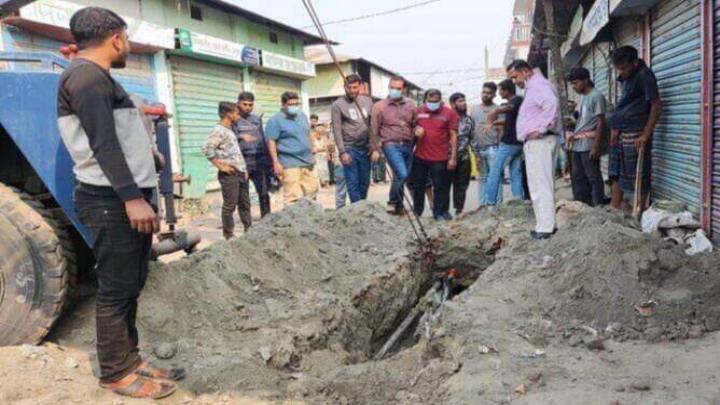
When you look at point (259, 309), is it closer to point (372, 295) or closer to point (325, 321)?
point (325, 321)

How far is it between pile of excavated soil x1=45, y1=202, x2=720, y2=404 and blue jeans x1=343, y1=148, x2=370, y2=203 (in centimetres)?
220

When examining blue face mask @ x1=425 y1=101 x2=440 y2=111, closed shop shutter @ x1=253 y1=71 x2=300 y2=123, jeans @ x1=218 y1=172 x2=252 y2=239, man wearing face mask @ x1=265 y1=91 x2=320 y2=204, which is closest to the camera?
jeans @ x1=218 y1=172 x2=252 y2=239

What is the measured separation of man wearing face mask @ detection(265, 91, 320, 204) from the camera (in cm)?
691

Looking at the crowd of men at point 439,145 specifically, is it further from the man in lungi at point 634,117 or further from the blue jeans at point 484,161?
the blue jeans at point 484,161

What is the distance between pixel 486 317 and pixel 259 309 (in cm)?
155

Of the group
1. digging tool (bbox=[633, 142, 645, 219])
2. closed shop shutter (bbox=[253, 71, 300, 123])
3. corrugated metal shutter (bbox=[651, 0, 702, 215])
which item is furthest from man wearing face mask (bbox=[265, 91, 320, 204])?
closed shop shutter (bbox=[253, 71, 300, 123])

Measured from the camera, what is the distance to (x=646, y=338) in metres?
3.08

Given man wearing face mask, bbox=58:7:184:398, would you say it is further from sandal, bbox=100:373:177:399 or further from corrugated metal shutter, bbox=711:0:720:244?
corrugated metal shutter, bbox=711:0:720:244

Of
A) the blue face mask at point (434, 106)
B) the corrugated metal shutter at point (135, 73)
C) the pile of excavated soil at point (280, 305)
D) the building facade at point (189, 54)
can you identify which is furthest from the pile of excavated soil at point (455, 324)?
the corrugated metal shutter at point (135, 73)

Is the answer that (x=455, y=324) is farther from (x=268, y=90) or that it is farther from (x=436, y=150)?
(x=268, y=90)

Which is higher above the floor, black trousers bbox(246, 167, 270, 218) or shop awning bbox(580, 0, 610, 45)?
shop awning bbox(580, 0, 610, 45)

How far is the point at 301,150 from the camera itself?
698 cm

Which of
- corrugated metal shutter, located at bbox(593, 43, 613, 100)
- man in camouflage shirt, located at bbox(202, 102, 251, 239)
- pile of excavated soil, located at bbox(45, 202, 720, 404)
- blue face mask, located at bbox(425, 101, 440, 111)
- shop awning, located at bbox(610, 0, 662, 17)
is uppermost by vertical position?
shop awning, located at bbox(610, 0, 662, 17)

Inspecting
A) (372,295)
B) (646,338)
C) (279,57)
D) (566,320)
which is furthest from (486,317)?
(279,57)
